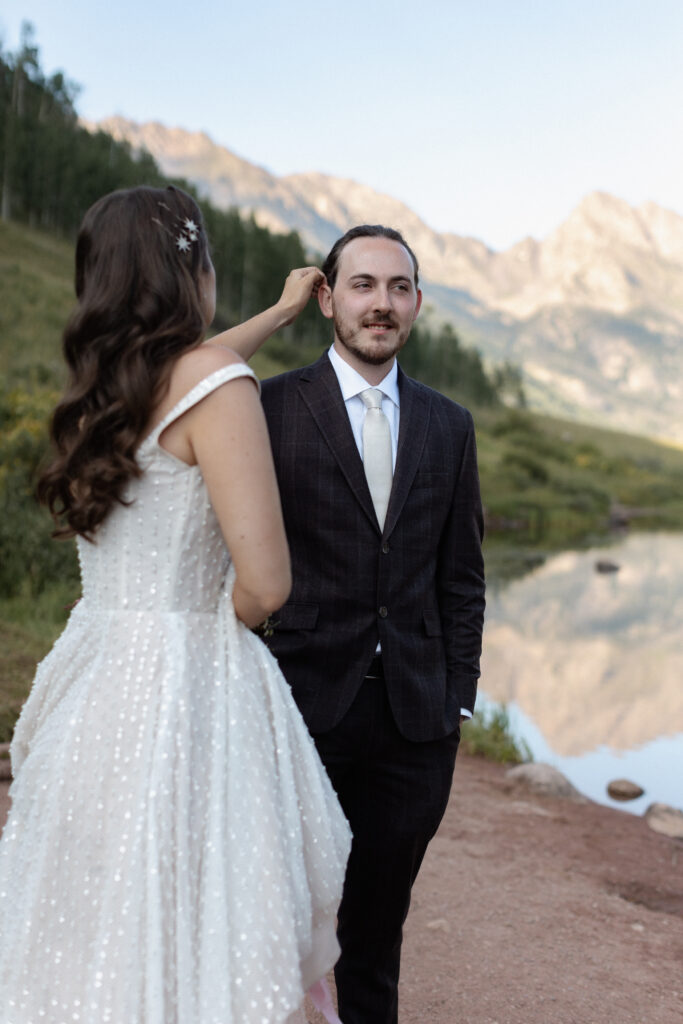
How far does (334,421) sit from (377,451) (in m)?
0.17

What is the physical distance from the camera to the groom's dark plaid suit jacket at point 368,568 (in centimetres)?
298

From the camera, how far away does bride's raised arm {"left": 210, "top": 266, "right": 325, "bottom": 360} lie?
287cm

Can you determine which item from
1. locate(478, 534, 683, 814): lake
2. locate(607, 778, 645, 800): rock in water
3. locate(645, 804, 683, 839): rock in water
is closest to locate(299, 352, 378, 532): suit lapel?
locate(645, 804, 683, 839): rock in water

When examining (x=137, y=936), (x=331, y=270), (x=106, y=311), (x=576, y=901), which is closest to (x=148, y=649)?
(x=137, y=936)

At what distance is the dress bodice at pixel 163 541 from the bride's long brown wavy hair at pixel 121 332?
5 centimetres

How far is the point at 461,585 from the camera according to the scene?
324 centimetres

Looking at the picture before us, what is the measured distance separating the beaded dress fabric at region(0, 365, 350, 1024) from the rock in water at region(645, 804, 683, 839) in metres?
6.76

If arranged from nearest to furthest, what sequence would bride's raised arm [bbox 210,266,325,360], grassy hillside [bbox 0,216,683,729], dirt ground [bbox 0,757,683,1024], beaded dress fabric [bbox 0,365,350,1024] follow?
beaded dress fabric [bbox 0,365,350,1024], bride's raised arm [bbox 210,266,325,360], dirt ground [bbox 0,757,683,1024], grassy hillside [bbox 0,216,683,729]

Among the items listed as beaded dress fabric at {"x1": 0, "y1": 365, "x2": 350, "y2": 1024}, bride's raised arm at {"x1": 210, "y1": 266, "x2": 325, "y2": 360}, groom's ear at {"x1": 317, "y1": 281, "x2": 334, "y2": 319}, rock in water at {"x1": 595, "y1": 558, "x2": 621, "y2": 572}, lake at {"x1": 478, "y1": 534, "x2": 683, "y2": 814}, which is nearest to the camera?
beaded dress fabric at {"x1": 0, "y1": 365, "x2": 350, "y2": 1024}

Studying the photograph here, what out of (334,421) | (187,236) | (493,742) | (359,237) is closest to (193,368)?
(187,236)

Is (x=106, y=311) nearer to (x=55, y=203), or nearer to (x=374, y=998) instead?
(x=374, y=998)

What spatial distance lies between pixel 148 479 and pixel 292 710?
2.11 feet

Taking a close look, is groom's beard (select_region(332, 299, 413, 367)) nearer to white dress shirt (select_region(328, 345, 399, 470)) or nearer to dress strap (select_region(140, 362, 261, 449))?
white dress shirt (select_region(328, 345, 399, 470))

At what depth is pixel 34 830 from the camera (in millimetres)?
2133
